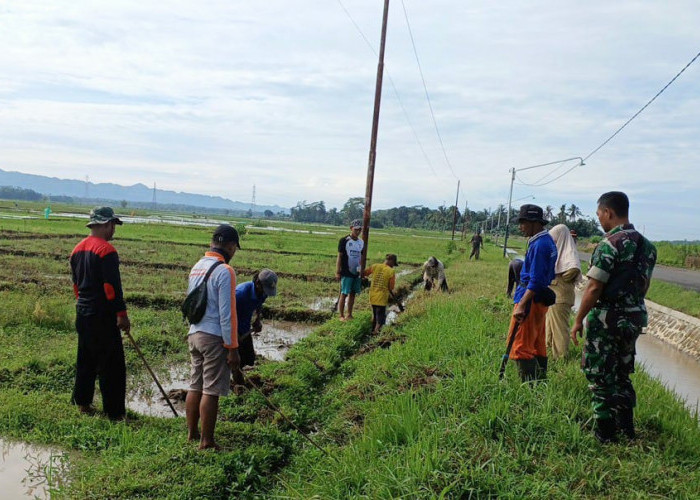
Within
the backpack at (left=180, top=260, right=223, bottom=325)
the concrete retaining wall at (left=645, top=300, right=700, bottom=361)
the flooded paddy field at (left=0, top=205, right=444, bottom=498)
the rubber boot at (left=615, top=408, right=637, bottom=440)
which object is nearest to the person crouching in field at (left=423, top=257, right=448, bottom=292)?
the flooded paddy field at (left=0, top=205, right=444, bottom=498)

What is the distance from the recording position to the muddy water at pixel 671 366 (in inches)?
293

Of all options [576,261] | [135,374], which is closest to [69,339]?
[135,374]

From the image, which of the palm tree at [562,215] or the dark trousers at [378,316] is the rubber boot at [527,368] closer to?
the dark trousers at [378,316]

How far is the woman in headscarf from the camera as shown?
556 centimetres

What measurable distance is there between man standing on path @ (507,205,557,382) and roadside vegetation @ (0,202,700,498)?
0.23 meters

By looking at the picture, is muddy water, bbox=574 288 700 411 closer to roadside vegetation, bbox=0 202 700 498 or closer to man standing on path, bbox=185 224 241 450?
roadside vegetation, bbox=0 202 700 498

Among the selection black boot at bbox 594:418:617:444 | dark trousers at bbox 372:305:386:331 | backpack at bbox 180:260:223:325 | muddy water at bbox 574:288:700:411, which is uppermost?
backpack at bbox 180:260:223:325

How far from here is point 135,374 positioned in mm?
5832

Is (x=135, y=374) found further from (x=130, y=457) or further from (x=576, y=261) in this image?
(x=576, y=261)

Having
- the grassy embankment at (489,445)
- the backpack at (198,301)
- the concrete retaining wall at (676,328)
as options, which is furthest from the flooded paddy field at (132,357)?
the concrete retaining wall at (676,328)

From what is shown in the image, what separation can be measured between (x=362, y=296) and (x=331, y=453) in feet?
28.0

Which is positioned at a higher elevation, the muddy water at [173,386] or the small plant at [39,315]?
the small plant at [39,315]

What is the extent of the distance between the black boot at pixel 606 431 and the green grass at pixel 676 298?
1020 cm

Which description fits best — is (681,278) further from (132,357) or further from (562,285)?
(132,357)
